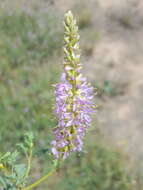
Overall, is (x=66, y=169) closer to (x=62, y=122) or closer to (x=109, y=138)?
(x=109, y=138)

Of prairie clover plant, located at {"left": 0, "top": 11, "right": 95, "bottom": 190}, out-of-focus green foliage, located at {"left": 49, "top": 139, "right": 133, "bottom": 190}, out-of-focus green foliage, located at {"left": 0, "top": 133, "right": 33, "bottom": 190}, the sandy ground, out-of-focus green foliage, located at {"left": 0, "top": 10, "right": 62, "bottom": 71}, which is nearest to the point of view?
prairie clover plant, located at {"left": 0, "top": 11, "right": 95, "bottom": 190}

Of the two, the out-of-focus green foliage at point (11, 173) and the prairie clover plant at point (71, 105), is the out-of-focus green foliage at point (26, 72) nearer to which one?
the out-of-focus green foliage at point (11, 173)

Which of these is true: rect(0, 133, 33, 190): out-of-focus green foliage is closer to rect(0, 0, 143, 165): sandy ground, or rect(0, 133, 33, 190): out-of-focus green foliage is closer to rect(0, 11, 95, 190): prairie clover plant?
rect(0, 11, 95, 190): prairie clover plant

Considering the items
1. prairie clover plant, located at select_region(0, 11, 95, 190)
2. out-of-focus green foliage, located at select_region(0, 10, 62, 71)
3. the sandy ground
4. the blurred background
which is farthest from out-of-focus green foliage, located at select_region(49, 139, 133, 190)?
prairie clover plant, located at select_region(0, 11, 95, 190)

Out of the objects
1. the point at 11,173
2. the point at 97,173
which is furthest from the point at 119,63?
the point at 11,173

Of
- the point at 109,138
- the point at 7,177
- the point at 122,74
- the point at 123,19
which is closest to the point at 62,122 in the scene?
the point at 7,177

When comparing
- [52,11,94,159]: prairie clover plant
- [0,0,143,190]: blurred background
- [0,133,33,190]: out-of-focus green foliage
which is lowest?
[0,133,33,190]: out-of-focus green foliage

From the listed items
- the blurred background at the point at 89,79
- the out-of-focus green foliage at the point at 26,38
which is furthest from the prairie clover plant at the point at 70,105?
the out-of-focus green foliage at the point at 26,38
